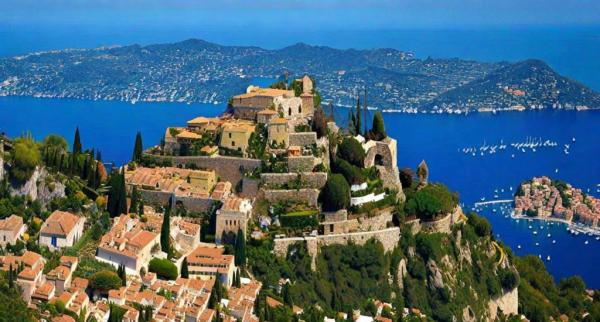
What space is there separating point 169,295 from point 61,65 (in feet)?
326

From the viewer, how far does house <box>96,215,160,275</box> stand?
26.5 m

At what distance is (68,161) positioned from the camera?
106 feet

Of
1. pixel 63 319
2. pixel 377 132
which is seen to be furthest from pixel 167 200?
pixel 377 132

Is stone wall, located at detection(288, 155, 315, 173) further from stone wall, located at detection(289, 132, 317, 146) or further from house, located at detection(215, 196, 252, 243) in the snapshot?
house, located at detection(215, 196, 252, 243)

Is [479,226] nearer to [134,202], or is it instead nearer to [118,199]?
[134,202]

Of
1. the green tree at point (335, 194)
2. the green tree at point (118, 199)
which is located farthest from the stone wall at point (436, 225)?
the green tree at point (118, 199)

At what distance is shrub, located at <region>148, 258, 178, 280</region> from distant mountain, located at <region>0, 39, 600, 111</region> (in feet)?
242

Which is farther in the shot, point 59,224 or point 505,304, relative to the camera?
point 505,304

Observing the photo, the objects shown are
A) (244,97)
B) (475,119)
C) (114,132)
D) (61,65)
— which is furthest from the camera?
(61,65)

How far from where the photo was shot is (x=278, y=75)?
113688 mm

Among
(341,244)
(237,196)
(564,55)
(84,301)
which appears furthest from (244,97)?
(564,55)

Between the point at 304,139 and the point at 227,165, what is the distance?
2886 millimetres

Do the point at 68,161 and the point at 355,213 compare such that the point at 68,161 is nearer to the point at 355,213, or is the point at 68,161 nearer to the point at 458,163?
the point at 355,213

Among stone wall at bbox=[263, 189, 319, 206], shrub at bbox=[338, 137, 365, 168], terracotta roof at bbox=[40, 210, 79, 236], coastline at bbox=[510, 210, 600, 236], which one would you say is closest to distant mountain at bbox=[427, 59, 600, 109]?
coastline at bbox=[510, 210, 600, 236]
